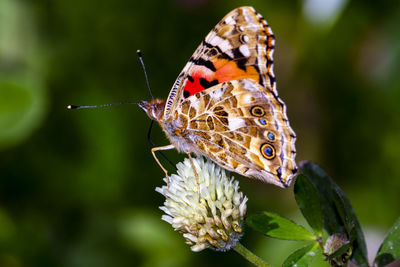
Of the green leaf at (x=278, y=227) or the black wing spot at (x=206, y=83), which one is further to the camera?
the black wing spot at (x=206, y=83)

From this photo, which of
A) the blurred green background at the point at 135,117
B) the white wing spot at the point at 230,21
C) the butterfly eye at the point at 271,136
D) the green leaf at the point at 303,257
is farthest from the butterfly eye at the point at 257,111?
the blurred green background at the point at 135,117

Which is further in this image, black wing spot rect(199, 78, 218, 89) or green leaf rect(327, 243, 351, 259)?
black wing spot rect(199, 78, 218, 89)

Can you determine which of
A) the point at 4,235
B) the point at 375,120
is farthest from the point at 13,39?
the point at 375,120

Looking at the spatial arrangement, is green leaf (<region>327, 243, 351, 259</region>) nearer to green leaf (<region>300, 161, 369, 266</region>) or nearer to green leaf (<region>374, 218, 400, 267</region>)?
green leaf (<region>300, 161, 369, 266</region>)

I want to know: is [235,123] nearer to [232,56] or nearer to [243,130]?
[243,130]

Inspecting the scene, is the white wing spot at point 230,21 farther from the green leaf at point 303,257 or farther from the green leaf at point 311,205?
the green leaf at point 303,257

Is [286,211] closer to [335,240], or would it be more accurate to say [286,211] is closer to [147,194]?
[147,194]

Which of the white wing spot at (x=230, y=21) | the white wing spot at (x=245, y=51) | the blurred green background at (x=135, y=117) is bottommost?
the blurred green background at (x=135, y=117)

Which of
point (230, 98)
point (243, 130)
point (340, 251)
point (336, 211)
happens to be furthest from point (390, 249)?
point (230, 98)

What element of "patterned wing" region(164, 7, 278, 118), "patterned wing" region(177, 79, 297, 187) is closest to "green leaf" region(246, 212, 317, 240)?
"patterned wing" region(177, 79, 297, 187)
